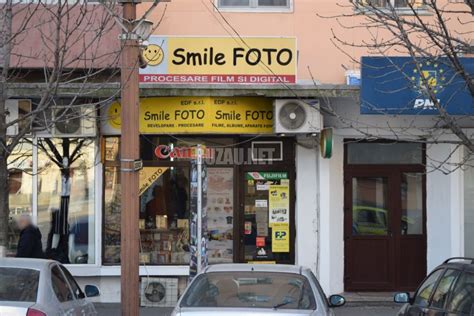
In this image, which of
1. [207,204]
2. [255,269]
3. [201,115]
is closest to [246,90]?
[201,115]

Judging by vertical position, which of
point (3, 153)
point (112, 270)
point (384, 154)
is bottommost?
point (112, 270)

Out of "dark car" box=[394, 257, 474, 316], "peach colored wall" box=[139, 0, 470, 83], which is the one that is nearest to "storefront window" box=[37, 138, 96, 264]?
"peach colored wall" box=[139, 0, 470, 83]

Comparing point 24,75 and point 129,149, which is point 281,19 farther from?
point 129,149

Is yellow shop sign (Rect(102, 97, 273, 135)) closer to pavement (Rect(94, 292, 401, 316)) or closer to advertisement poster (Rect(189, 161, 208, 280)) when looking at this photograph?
advertisement poster (Rect(189, 161, 208, 280))

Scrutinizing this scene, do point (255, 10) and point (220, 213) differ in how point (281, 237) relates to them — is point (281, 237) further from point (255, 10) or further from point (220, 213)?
point (255, 10)

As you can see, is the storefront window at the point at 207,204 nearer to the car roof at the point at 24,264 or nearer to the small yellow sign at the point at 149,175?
the small yellow sign at the point at 149,175

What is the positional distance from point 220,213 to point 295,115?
7.95 ft

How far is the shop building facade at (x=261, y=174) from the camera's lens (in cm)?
1277

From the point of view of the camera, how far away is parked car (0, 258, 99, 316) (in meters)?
6.61

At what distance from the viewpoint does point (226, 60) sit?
12789 mm

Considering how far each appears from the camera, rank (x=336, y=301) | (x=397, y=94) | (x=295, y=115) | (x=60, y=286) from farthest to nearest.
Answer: (x=295, y=115)
(x=397, y=94)
(x=336, y=301)
(x=60, y=286)

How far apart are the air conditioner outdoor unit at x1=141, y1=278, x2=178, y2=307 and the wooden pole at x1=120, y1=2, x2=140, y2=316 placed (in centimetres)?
466

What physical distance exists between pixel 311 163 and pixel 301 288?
6.75m

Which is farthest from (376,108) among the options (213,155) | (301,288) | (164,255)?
(301,288)
